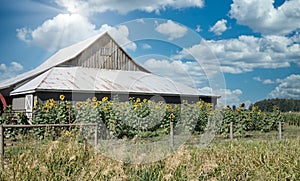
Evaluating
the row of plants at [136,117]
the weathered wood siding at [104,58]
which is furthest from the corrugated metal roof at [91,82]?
the row of plants at [136,117]

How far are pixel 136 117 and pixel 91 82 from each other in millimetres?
7890

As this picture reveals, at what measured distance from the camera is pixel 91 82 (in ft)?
74.6

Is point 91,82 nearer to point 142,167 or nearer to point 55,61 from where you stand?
point 55,61

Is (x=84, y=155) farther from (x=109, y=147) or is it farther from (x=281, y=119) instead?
(x=281, y=119)

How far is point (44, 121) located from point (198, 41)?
8697 millimetres

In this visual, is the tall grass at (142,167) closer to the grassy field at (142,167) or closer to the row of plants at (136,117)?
the grassy field at (142,167)

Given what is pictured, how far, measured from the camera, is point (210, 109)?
65.0 feet

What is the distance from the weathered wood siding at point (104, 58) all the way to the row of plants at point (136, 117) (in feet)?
29.8

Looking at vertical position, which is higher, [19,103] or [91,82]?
[91,82]

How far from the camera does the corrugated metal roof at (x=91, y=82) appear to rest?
801 inches

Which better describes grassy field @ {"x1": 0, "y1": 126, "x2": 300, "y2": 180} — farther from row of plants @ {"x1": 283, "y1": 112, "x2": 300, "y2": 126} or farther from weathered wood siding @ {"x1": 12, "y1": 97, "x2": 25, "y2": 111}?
row of plants @ {"x1": 283, "y1": 112, "x2": 300, "y2": 126}

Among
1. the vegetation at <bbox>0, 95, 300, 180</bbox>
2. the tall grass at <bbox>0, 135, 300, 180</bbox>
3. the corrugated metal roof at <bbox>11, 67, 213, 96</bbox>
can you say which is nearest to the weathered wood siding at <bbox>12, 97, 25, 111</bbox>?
the corrugated metal roof at <bbox>11, 67, 213, 96</bbox>

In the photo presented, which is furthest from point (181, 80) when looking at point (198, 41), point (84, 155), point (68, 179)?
Answer: point (68, 179)

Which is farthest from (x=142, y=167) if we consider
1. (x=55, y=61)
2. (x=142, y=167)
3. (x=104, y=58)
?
(x=55, y=61)
